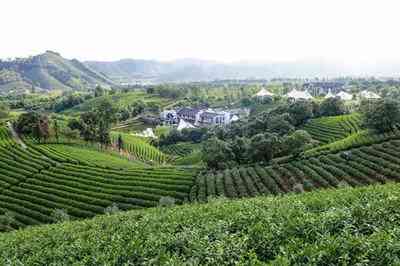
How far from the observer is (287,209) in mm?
17203

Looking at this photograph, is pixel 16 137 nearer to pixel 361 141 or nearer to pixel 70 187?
pixel 70 187

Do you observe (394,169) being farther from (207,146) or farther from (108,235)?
(108,235)

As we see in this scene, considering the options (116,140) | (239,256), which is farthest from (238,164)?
(239,256)

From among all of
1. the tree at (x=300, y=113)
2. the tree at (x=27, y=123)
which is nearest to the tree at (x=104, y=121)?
the tree at (x=27, y=123)

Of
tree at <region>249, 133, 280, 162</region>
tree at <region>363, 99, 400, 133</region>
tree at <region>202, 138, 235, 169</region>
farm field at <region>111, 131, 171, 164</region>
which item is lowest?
farm field at <region>111, 131, 171, 164</region>

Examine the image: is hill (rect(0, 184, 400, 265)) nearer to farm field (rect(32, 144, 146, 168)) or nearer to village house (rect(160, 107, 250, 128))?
farm field (rect(32, 144, 146, 168))

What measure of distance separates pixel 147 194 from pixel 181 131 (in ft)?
285

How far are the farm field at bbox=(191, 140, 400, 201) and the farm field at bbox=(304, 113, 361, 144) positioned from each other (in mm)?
27209

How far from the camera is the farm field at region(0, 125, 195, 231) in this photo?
47.0 m

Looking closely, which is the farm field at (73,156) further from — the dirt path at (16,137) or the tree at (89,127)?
the tree at (89,127)

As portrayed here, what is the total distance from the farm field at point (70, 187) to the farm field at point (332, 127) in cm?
3928

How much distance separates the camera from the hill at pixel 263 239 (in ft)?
35.0

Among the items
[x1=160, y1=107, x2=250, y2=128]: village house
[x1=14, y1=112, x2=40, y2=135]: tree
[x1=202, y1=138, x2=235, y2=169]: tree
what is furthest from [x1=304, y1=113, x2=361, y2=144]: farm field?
[x1=160, y1=107, x2=250, y2=128]: village house

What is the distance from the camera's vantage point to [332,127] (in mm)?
93188
